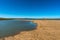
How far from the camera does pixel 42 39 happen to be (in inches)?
395

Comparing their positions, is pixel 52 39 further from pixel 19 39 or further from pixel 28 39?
pixel 19 39

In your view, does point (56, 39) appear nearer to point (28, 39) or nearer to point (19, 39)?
point (28, 39)

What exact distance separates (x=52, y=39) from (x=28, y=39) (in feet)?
6.66

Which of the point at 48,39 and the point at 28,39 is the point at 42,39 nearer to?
the point at 48,39

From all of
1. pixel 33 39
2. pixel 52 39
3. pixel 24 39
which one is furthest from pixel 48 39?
pixel 24 39

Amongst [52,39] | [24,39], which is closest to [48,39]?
[52,39]

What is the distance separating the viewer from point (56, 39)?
31.7 ft

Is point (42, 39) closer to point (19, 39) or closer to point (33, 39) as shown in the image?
point (33, 39)

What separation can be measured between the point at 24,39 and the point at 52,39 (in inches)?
94.5

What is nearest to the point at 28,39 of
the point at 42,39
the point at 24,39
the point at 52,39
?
the point at 24,39

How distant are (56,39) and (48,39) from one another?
2.17 feet

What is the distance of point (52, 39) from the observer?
9.77 metres

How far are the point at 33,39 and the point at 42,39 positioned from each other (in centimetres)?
77

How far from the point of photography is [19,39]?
10.0 m
